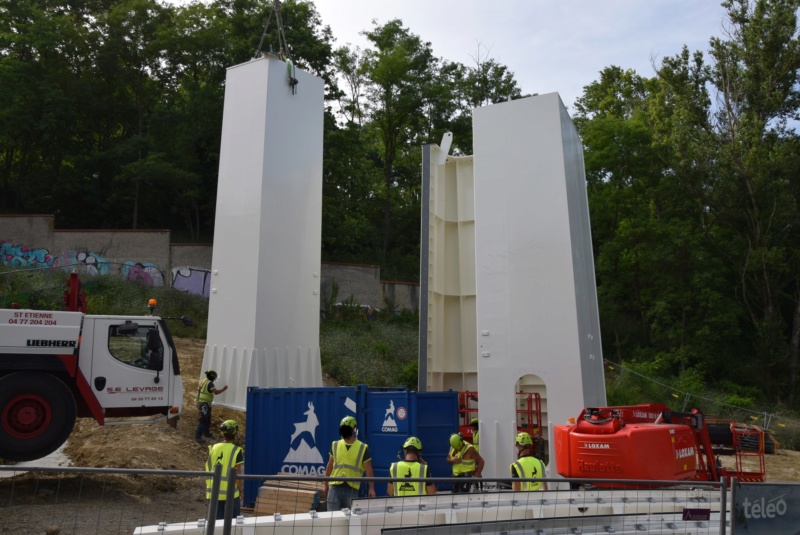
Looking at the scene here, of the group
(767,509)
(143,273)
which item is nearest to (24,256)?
(143,273)

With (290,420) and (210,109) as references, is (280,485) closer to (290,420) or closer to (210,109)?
(290,420)

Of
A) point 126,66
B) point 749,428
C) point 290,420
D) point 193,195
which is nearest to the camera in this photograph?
point 290,420

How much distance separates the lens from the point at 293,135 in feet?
→ 56.0

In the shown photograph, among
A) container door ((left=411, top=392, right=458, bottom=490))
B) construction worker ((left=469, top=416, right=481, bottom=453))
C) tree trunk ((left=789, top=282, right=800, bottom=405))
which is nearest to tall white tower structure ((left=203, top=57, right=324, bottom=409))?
construction worker ((left=469, top=416, right=481, bottom=453))

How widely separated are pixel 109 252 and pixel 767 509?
993 inches

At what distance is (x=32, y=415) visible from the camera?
10.8 metres

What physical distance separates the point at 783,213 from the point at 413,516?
29821mm

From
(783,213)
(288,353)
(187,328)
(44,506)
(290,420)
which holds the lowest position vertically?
(44,506)

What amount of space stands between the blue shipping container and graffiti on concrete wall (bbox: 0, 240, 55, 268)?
1799 centimetres

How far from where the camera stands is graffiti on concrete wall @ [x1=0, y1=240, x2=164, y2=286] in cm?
2653

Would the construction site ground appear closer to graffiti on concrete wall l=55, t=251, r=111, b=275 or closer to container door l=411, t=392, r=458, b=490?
container door l=411, t=392, r=458, b=490

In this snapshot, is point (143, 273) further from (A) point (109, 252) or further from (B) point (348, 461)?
(B) point (348, 461)

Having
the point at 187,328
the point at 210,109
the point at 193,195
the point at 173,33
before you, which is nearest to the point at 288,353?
the point at 187,328

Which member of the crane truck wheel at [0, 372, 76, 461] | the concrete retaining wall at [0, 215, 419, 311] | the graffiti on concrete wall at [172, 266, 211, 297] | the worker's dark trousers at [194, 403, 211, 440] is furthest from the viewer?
the graffiti on concrete wall at [172, 266, 211, 297]
